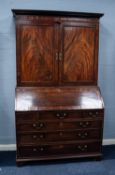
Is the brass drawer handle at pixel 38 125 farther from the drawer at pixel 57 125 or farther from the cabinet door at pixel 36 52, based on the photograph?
the cabinet door at pixel 36 52

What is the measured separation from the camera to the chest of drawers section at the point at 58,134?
2.66 meters

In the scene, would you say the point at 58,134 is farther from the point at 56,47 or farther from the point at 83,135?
the point at 56,47

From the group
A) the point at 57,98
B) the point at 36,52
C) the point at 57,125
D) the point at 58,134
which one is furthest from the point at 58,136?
the point at 36,52

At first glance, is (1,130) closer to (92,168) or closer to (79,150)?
(79,150)

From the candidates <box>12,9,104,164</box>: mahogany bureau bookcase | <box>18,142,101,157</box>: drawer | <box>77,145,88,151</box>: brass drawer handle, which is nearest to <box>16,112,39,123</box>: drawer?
<box>12,9,104,164</box>: mahogany bureau bookcase

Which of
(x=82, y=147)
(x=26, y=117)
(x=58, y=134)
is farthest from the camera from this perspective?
(x=82, y=147)

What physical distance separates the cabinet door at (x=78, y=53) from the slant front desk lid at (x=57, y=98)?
12 centimetres

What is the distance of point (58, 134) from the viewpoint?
274 centimetres

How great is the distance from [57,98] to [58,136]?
1.55 feet

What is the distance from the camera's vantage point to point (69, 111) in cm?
270

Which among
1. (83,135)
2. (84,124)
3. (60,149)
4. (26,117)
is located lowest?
(60,149)

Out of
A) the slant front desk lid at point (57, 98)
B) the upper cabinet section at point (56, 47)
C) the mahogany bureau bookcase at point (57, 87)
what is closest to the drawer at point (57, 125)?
the mahogany bureau bookcase at point (57, 87)

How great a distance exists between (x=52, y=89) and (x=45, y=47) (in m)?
0.54

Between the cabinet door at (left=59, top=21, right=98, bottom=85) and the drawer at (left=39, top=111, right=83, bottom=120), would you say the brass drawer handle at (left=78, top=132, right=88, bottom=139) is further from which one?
the cabinet door at (left=59, top=21, right=98, bottom=85)
